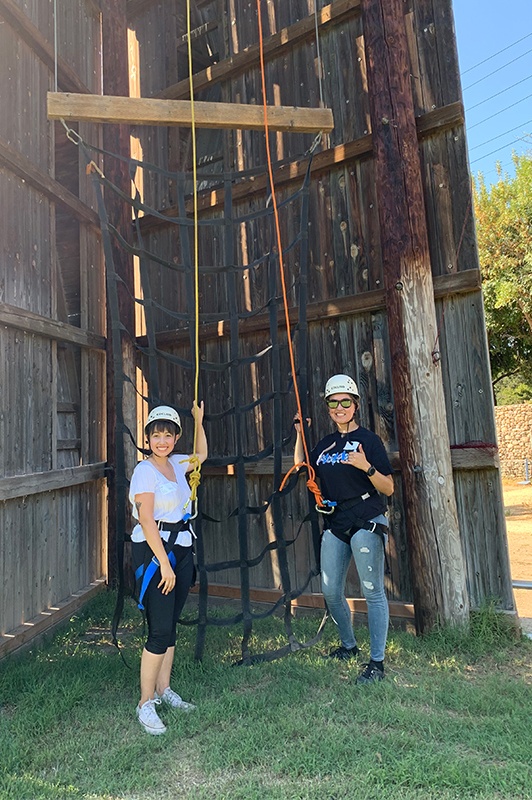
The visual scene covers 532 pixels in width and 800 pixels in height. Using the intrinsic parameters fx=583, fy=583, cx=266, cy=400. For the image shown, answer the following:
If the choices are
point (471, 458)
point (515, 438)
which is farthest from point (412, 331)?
point (515, 438)

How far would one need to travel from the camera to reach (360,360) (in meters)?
3.91

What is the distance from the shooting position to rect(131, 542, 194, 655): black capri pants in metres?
2.56

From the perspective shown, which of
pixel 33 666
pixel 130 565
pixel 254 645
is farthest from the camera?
pixel 130 565

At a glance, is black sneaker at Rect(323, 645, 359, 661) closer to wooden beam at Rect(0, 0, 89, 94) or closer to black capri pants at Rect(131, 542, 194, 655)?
black capri pants at Rect(131, 542, 194, 655)

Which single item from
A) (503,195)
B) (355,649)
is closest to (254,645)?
(355,649)

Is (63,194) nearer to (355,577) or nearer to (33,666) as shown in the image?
(33,666)

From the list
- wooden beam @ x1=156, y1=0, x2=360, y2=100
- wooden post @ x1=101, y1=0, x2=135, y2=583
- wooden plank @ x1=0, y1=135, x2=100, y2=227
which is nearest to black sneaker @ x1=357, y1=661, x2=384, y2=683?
wooden post @ x1=101, y1=0, x2=135, y2=583

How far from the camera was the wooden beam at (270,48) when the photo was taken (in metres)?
4.08

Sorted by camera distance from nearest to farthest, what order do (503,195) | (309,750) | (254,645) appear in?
1. (309,750)
2. (254,645)
3. (503,195)

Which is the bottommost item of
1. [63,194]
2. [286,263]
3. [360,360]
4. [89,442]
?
[89,442]

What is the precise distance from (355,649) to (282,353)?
2.01 metres

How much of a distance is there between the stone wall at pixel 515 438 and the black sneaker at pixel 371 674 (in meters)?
14.1

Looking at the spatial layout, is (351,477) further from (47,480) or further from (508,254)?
(508,254)

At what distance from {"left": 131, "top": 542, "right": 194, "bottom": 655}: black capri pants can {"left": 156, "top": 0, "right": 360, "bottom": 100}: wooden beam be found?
375 centimetres
